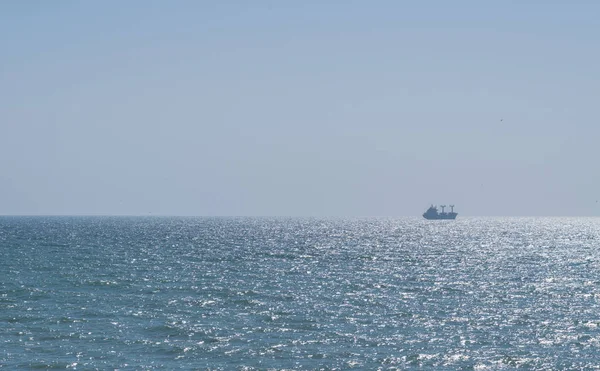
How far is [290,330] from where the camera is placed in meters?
49.2

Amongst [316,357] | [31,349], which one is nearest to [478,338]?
[316,357]

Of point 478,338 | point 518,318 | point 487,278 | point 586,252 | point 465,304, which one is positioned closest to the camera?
point 478,338

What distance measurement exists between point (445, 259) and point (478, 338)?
67.7m

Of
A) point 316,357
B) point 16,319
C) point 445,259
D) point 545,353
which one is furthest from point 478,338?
point 445,259

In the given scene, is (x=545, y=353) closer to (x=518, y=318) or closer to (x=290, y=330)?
(x=518, y=318)

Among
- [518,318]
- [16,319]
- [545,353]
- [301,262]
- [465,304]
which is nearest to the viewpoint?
[545,353]

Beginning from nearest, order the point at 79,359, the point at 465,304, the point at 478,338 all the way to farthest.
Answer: the point at 79,359
the point at 478,338
the point at 465,304

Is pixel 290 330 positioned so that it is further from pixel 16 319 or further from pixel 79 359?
pixel 16 319

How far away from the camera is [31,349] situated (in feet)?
139

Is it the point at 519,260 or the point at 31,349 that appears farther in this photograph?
the point at 519,260

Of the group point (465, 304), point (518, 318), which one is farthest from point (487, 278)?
point (518, 318)

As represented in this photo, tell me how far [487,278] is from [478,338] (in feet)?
125

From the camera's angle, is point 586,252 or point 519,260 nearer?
point 519,260

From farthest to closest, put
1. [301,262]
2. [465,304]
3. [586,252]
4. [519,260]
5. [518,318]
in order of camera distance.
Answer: [586,252], [519,260], [301,262], [465,304], [518,318]
